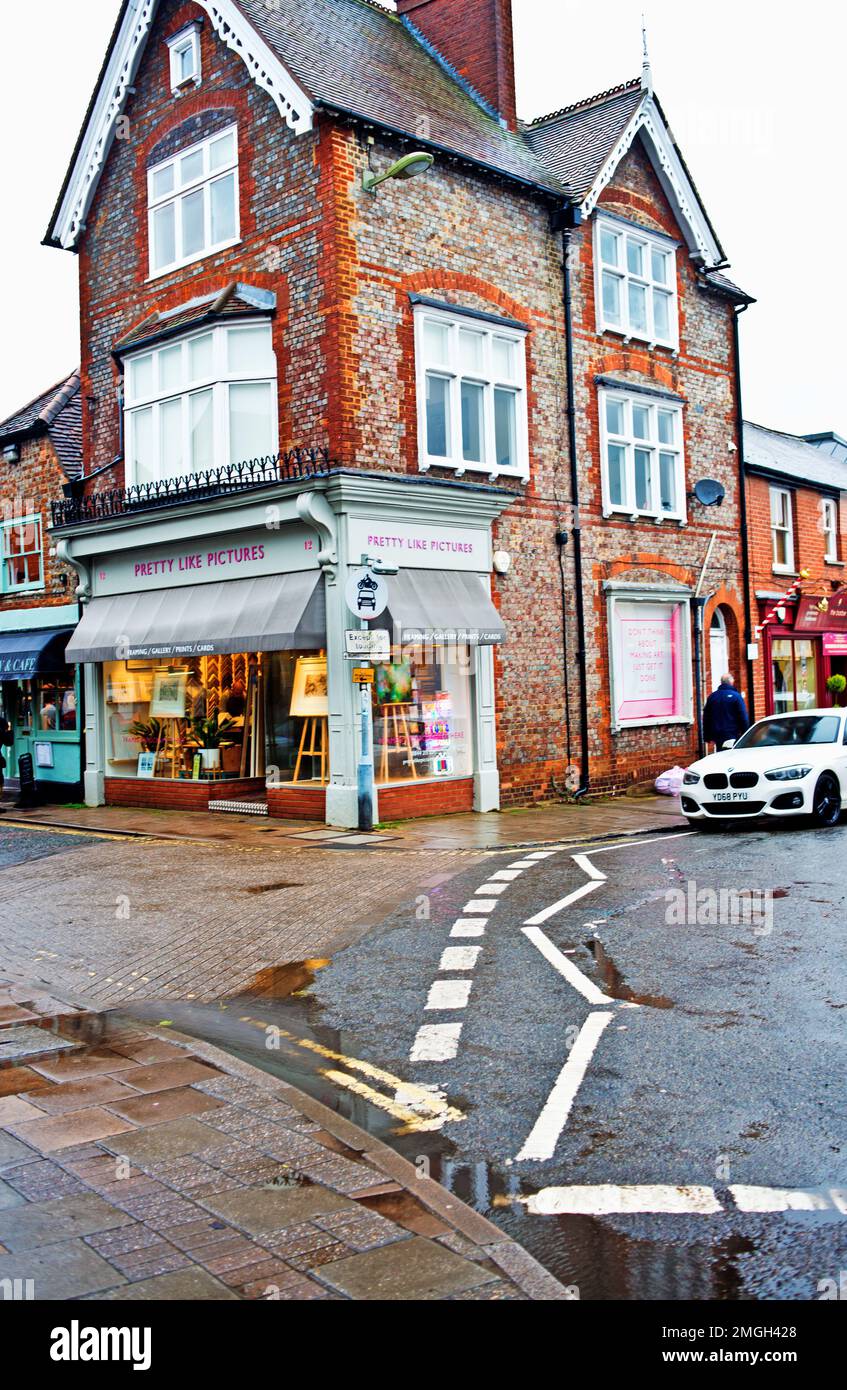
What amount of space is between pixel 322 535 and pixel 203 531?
249 cm

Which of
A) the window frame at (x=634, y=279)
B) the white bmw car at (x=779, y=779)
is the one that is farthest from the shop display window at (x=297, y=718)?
the window frame at (x=634, y=279)

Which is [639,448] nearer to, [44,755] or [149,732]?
[149,732]

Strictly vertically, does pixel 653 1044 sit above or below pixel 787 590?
below

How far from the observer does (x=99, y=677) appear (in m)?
20.6

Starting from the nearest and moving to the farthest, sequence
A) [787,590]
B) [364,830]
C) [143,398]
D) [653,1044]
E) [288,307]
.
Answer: [653,1044], [364,830], [288,307], [143,398], [787,590]

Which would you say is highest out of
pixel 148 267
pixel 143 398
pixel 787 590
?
pixel 148 267

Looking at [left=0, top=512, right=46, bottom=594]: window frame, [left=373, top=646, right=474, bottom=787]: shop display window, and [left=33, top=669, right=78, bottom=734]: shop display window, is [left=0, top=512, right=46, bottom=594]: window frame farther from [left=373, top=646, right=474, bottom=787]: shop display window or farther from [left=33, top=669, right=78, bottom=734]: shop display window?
[left=373, top=646, right=474, bottom=787]: shop display window

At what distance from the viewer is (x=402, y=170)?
15398 millimetres

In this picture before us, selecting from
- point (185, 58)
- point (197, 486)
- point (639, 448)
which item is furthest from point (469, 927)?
point (185, 58)

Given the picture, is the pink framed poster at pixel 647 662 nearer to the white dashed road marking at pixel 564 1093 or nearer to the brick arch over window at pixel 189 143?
the brick arch over window at pixel 189 143

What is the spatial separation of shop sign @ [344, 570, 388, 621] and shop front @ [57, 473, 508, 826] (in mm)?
853
